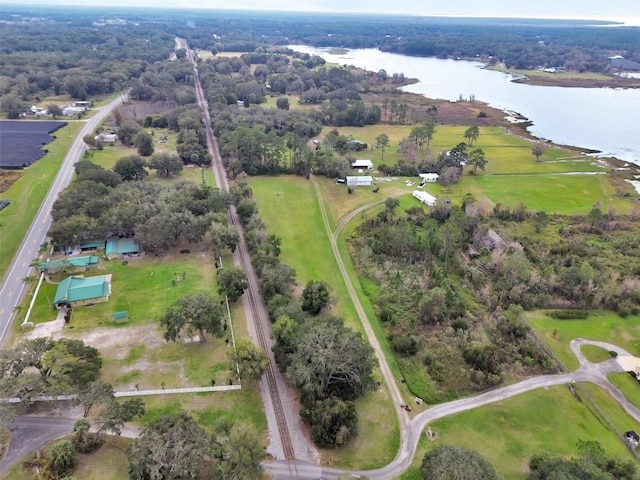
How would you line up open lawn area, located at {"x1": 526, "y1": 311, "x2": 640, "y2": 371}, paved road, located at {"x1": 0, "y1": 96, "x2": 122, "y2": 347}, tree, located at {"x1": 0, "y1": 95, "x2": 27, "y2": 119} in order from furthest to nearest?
tree, located at {"x1": 0, "y1": 95, "x2": 27, "y2": 119}
paved road, located at {"x1": 0, "y1": 96, "x2": 122, "y2": 347}
open lawn area, located at {"x1": 526, "y1": 311, "x2": 640, "y2": 371}

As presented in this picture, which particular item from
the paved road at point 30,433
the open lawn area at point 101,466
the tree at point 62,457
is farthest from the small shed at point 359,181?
the tree at point 62,457

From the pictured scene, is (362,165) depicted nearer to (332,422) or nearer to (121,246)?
(121,246)

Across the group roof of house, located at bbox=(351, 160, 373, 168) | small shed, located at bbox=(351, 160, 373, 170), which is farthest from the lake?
roof of house, located at bbox=(351, 160, 373, 168)

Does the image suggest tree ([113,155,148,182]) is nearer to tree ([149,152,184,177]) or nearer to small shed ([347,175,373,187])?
tree ([149,152,184,177])

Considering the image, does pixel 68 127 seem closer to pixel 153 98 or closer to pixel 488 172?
pixel 153 98

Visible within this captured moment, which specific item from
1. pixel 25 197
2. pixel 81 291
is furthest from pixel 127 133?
pixel 81 291

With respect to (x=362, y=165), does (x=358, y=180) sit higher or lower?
higher

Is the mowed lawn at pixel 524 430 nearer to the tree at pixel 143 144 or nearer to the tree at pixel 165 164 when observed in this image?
the tree at pixel 165 164
